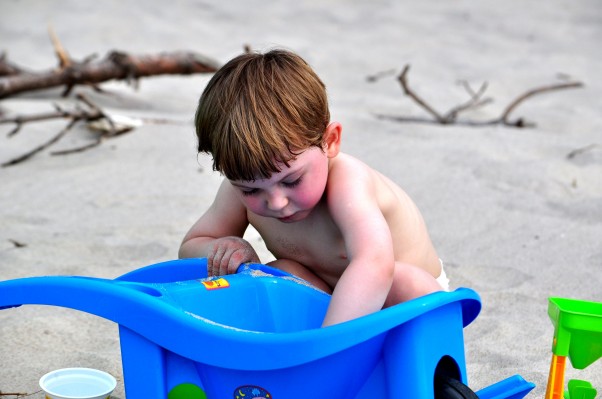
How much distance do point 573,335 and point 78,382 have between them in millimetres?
799

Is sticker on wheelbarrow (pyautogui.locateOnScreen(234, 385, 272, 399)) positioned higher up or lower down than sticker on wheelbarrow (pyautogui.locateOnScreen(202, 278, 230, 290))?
lower down

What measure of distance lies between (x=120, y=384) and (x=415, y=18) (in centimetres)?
376

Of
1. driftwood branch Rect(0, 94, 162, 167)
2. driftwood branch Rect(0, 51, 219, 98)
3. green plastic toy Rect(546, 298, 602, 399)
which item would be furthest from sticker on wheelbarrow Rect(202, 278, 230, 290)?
driftwood branch Rect(0, 51, 219, 98)

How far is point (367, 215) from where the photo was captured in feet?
4.76

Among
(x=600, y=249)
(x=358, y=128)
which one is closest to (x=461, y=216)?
(x=600, y=249)

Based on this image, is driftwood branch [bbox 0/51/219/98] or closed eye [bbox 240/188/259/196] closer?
closed eye [bbox 240/188/259/196]

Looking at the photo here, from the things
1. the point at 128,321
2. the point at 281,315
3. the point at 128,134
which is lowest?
the point at 128,134

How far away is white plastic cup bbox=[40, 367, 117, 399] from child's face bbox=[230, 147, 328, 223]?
0.39 m

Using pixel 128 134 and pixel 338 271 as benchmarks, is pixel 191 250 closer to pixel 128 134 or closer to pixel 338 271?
pixel 338 271

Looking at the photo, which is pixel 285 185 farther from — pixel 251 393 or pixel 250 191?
pixel 251 393

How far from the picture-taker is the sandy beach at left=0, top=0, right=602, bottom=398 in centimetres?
194

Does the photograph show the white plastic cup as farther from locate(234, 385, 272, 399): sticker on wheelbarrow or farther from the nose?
the nose

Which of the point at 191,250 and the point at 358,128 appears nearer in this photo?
the point at 191,250

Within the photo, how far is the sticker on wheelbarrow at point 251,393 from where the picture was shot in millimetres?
1309
